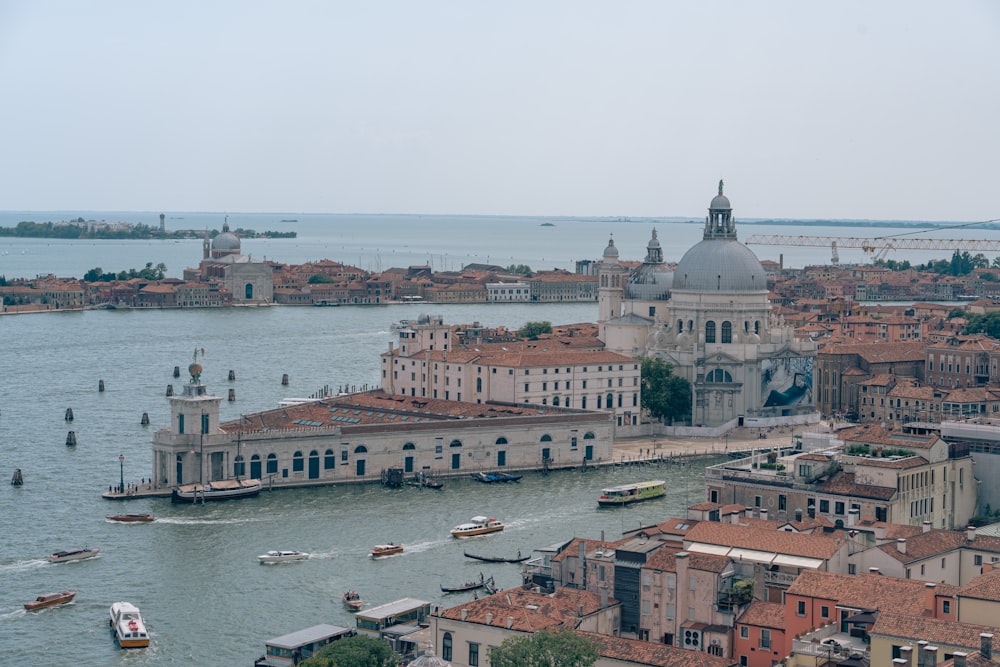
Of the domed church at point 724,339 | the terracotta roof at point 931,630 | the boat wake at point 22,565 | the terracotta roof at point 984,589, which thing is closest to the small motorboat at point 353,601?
the boat wake at point 22,565

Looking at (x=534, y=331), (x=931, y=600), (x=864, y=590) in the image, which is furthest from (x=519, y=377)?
(x=931, y=600)

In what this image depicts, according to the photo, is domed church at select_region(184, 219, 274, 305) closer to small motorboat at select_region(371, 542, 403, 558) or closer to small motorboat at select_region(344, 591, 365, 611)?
small motorboat at select_region(371, 542, 403, 558)

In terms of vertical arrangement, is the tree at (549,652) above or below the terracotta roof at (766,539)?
below

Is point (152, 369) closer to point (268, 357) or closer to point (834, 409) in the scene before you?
point (268, 357)

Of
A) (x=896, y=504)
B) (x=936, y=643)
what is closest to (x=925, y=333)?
(x=896, y=504)

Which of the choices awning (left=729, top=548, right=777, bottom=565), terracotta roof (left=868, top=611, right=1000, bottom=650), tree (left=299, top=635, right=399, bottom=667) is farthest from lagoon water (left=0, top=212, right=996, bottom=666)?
terracotta roof (left=868, top=611, right=1000, bottom=650)

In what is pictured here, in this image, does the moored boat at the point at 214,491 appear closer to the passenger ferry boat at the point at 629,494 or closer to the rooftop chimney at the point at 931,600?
the passenger ferry boat at the point at 629,494
